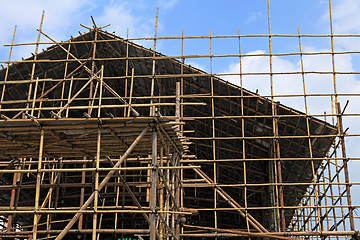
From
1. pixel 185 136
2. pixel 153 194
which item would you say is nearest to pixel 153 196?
pixel 153 194

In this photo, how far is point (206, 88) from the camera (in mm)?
17047

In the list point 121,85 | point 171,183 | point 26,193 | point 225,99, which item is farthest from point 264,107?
point 26,193

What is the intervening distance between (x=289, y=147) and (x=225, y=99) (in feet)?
9.49

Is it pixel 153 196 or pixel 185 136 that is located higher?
pixel 185 136

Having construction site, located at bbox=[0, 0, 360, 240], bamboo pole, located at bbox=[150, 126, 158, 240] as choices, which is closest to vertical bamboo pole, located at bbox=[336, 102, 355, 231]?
construction site, located at bbox=[0, 0, 360, 240]

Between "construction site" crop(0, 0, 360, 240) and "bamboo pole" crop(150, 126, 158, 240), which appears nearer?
"bamboo pole" crop(150, 126, 158, 240)

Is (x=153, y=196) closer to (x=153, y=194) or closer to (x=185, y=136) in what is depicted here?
(x=153, y=194)

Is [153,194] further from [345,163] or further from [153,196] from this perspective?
[345,163]

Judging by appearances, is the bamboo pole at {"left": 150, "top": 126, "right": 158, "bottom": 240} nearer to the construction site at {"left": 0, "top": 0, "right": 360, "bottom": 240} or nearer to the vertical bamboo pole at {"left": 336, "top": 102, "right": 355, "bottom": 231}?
the construction site at {"left": 0, "top": 0, "right": 360, "bottom": 240}

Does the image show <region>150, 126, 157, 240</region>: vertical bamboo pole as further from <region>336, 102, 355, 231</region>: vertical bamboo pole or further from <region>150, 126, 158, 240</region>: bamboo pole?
<region>336, 102, 355, 231</region>: vertical bamboo pole

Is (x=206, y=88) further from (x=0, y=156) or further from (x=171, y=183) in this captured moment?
(x=0, y=156)

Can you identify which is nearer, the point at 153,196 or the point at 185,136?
the point at 153,196

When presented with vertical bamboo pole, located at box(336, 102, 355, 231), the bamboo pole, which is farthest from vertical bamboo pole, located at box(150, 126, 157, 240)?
vertical bamboo pole, located at box(336, 102, 355, 231)

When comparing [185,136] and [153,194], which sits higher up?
[185,136]
